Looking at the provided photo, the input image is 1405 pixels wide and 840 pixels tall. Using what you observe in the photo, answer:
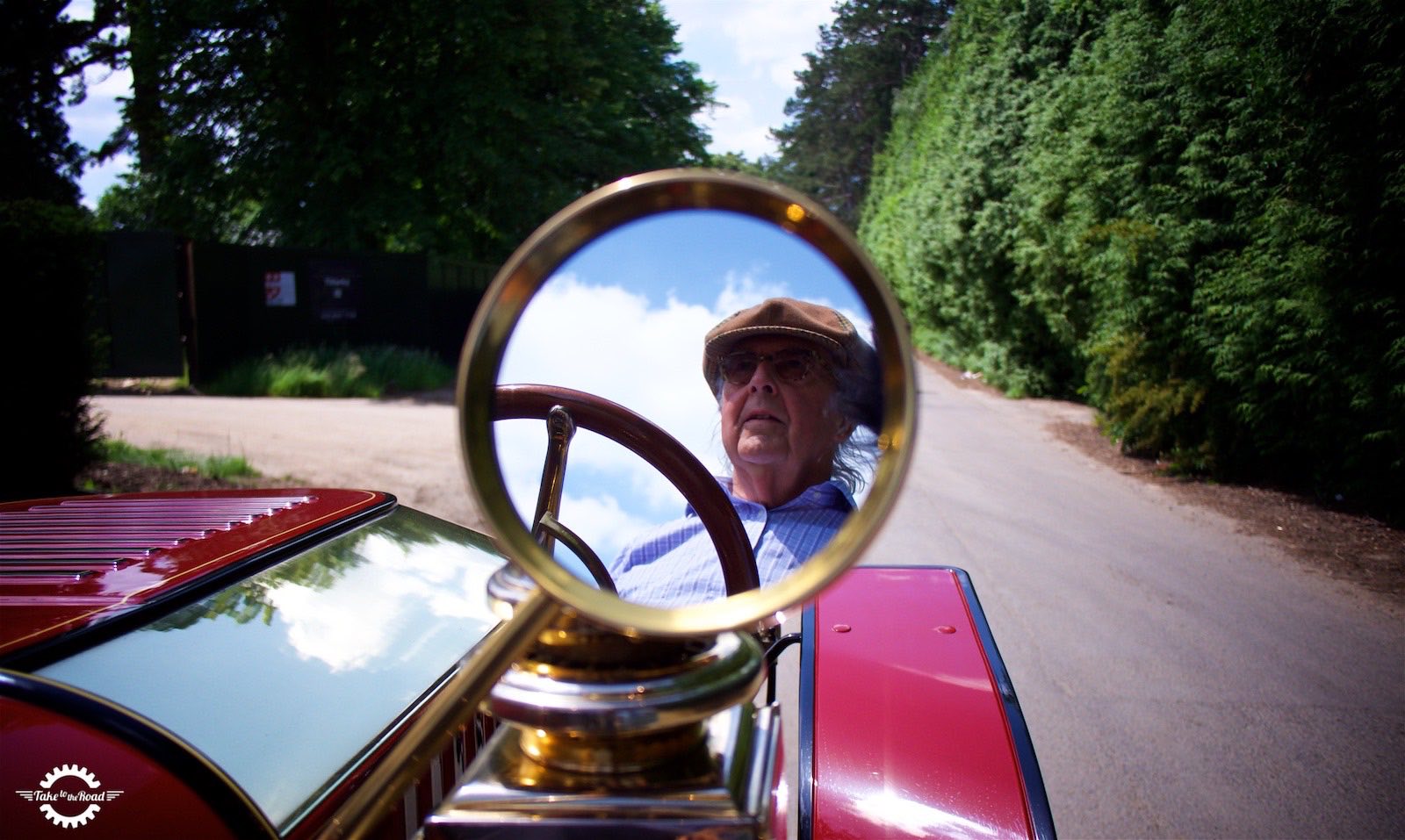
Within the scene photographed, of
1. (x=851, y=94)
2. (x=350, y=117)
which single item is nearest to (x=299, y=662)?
(x=350, y=117)

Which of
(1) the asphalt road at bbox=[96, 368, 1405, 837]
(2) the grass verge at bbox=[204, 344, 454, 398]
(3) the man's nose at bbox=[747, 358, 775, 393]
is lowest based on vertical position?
(1) the asphalt road at bbox=[96, 368, 1405, 837]

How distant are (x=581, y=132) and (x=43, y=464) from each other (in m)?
14.6

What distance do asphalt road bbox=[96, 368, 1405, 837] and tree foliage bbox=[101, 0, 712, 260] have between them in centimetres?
885

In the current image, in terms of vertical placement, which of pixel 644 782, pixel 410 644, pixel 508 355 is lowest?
pixel 410 644

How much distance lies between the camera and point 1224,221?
28.1 feet

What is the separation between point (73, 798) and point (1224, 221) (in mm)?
9707

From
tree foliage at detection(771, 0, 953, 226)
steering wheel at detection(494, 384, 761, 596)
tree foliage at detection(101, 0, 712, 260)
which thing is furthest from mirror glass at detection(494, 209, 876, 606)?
tree foliage at detection(771, 0, 953, 226)

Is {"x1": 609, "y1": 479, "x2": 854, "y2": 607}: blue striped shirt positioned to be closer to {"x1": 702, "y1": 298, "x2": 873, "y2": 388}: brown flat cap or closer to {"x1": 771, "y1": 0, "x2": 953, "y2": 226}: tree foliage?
{"x1": 702, "y1": 298, "x2": 873, "y2": 388}: brown flat cap

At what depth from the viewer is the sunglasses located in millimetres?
1145

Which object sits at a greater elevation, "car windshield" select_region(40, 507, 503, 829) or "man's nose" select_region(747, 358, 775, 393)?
"man's nose" select_region(747, 358, 775, 393)

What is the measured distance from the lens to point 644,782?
0.80 meters

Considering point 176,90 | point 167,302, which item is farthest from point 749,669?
point 176,90

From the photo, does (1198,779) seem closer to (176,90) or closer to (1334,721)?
(1334,721)

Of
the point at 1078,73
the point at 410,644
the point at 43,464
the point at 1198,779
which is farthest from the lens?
the point at 1078,73
